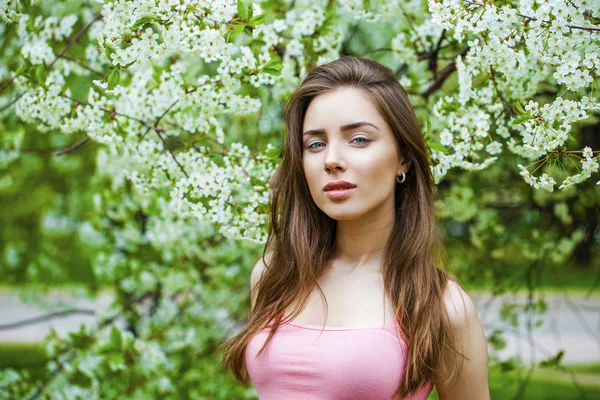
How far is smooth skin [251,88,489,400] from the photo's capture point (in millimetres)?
2154

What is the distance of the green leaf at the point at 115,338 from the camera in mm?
3273

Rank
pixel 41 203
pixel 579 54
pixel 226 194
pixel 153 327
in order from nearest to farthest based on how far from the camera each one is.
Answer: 1. pixel 579 54
2. pixel 226 194
3. pixel 153 327
4. pixel 41 203

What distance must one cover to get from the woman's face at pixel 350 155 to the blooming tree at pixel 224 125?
0.34m

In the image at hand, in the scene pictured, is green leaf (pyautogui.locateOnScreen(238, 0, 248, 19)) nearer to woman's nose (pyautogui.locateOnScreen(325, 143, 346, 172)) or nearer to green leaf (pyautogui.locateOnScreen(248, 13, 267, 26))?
green leaf (pyautogui.locateOnScreen(248, 13, 267, 26))

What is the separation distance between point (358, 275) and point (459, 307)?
34cm

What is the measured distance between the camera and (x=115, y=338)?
10.8 ft

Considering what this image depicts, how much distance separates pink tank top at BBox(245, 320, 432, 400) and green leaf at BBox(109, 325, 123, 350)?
1.27m

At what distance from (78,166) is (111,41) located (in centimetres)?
459

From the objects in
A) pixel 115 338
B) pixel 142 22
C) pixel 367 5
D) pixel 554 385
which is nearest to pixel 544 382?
pixel 554 385

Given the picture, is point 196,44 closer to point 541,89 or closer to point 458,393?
point 458,393

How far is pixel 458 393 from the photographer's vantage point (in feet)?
7.09

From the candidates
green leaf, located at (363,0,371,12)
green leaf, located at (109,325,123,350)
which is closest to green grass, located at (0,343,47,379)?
green leaf, located at (109,325,123,350)

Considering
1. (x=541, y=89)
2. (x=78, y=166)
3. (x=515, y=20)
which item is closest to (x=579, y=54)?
(x=515, y=20)

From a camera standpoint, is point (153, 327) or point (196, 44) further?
point (153, 327)
